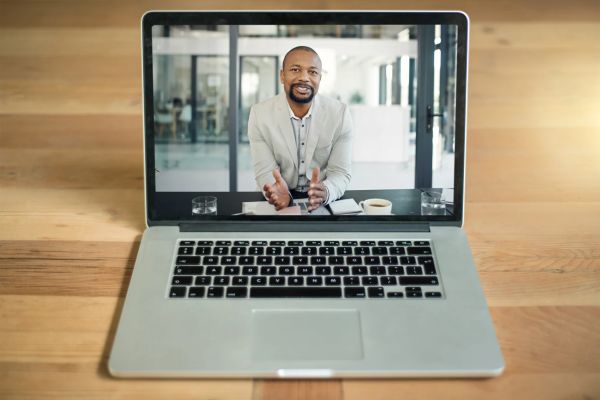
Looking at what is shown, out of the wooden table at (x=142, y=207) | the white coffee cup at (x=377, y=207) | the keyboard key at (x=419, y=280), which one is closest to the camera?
the wooden table at (x=142, y=207)

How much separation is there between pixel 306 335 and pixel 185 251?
0.73 ft

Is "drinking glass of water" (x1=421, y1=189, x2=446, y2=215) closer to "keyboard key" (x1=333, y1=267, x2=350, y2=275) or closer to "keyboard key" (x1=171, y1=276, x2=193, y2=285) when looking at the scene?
"keyboard key" (x1=333, y1=267, x2=350, y2=275)

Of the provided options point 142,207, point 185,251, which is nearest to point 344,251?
Answer: point 185,251

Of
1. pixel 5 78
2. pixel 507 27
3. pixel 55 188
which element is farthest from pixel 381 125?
pixel 5 78

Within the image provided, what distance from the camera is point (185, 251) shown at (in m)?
0.75

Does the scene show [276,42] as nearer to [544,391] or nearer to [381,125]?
[381,125]

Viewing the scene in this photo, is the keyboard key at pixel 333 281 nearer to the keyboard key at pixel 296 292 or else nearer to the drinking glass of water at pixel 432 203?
the keyboard key at pixel 296 292

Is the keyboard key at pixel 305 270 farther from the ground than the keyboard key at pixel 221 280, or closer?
farther from the ground

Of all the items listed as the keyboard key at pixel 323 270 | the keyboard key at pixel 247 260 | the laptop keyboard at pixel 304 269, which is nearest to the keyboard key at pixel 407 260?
the laptop keyboard at pixel 304 269

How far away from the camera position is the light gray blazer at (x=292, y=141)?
822 mm

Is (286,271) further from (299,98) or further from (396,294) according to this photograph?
(299,98)

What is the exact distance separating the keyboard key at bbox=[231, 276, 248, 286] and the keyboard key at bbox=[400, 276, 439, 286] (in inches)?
8.1

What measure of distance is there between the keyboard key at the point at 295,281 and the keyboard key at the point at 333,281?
3 cm

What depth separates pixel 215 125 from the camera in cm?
87
